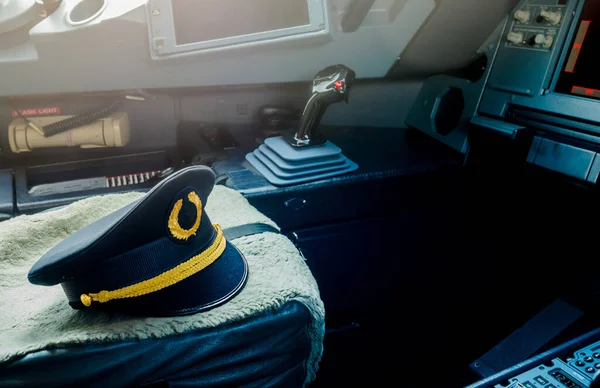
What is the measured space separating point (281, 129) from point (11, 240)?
0.95 meters

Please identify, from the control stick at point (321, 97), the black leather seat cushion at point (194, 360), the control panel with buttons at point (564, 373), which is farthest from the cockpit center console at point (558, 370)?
the control stick at point (321, 97)

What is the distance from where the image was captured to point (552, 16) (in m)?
1.31

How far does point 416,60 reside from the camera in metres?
1.68

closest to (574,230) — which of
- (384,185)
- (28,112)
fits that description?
(384,185)

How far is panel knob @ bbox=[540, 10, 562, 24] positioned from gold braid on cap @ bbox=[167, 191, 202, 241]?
3.85 ft

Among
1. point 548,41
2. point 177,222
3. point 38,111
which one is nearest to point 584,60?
point 548,41

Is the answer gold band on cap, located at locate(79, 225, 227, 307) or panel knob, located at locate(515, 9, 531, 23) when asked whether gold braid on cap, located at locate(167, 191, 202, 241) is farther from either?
panel knob, located at locate(515, 9, 531, 23)

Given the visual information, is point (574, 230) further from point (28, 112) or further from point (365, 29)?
point (28, 112)

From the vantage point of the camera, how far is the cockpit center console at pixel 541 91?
1223 millimetres

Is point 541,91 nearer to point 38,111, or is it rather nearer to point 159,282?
point 159,282

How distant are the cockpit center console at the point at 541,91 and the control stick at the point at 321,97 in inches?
17.3

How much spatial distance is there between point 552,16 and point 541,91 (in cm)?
21

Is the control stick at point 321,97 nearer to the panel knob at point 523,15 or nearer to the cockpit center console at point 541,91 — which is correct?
the cockpit center console at point 541,91

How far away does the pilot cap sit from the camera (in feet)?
2.13
